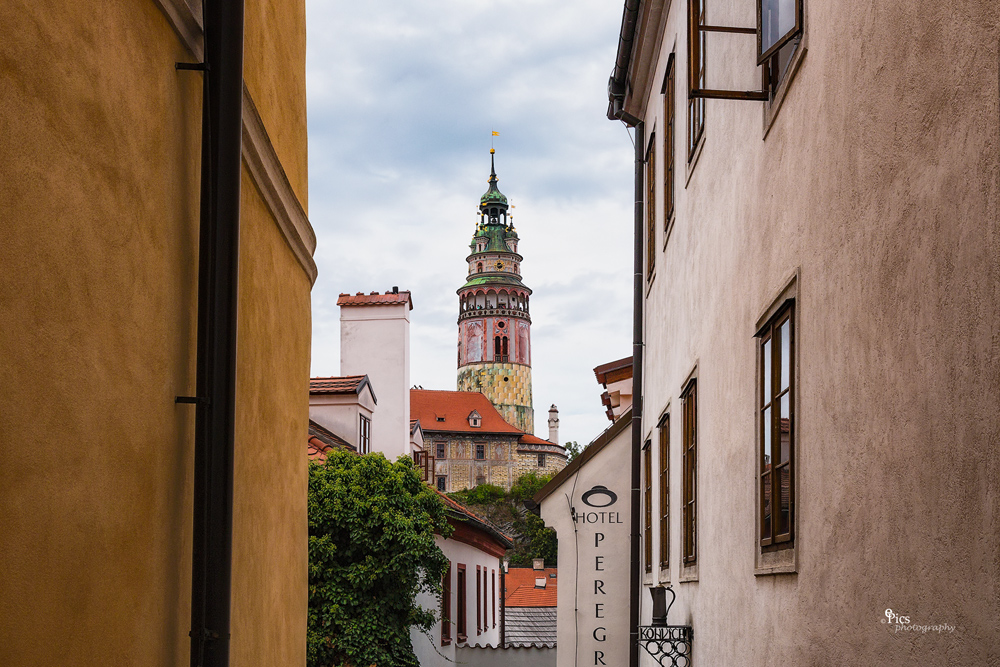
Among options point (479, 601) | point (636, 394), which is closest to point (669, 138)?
point (636, 394)

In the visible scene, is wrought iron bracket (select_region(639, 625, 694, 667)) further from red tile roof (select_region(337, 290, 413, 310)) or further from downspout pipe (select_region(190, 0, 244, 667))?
red tile roof (select_region(337, 290, 413, 310))

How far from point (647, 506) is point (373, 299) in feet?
46.9

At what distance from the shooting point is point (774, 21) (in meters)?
5.48

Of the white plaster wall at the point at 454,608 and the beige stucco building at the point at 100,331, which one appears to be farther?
the white plaster wall at the point at 454,608

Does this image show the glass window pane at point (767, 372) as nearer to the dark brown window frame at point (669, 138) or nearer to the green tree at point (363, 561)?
the dark brown window frame at point (669, 138)

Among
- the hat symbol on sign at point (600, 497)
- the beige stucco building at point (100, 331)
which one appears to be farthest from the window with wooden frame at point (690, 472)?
the hat symbol on sign at point (600, 497)

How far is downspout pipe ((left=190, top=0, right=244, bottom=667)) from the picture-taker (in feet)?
13.1

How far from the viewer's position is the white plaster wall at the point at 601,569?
45.6 ft

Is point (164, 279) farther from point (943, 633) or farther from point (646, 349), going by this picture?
point (646, 349)

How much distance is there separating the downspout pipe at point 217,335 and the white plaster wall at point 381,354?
21550mm

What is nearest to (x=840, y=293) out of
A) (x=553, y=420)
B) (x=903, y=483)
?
(x=903, y=483)

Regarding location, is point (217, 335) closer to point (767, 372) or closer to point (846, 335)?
point (846, 335)

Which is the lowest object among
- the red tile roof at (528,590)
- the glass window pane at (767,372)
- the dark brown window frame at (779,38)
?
the red tile roof at (528,590)

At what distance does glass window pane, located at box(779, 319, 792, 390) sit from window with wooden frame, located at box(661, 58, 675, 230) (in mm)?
4744
